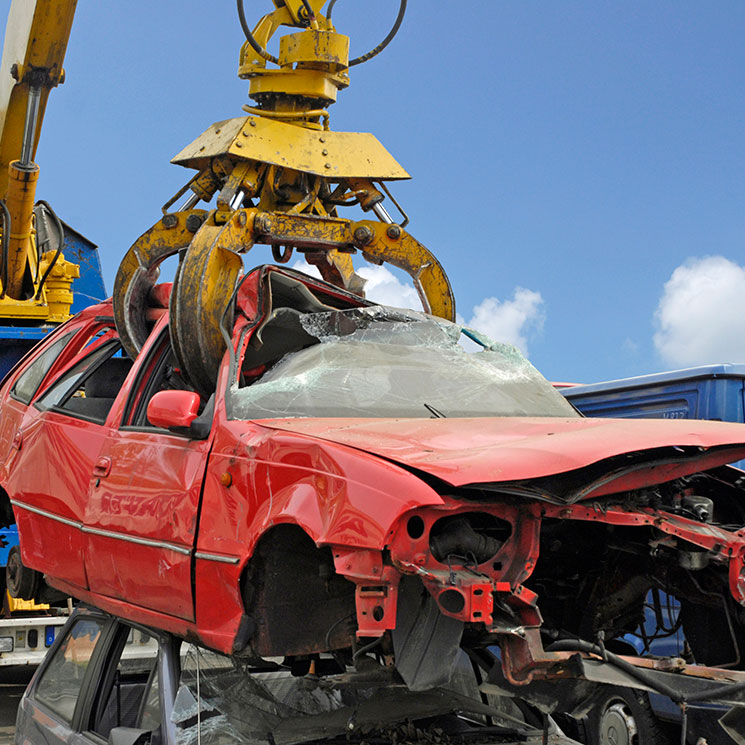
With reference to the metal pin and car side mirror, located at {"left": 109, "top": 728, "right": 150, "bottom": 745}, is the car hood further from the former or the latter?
the metal pin

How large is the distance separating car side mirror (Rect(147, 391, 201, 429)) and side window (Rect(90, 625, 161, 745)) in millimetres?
849

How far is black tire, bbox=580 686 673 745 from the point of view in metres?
7.05

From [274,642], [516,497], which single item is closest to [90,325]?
[274,642]

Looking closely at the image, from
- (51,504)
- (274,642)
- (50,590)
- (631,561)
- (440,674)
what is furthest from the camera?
(50,590)

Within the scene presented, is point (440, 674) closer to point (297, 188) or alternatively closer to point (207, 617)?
point (207, 617)

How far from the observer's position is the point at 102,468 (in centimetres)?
561

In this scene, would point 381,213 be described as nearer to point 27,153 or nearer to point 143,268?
point 143,268

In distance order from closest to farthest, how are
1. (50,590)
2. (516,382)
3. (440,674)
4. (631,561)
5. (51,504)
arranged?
(440,674), (631,561), (516,382), (51,504), (50,590)

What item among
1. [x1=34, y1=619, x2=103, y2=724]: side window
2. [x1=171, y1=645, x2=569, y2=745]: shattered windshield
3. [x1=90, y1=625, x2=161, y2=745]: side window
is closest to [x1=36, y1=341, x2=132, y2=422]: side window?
[x1=34, y1=619, x2=103, y2=724]: side window

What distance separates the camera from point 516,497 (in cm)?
392

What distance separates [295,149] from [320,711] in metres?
3.88

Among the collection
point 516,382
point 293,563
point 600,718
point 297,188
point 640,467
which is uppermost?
point 297,188

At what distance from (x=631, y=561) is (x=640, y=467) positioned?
0.95 meters

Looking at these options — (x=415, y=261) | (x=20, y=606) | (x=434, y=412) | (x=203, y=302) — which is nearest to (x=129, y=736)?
(x=434, y=412)
